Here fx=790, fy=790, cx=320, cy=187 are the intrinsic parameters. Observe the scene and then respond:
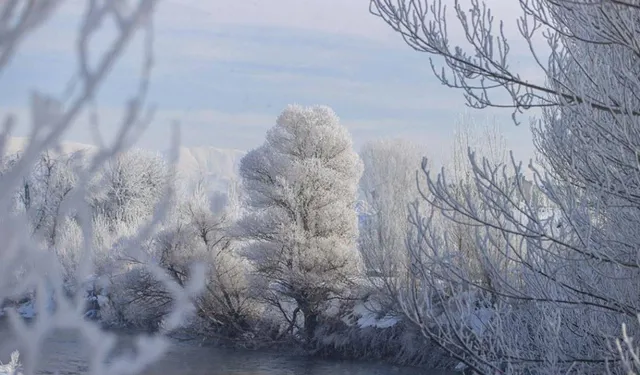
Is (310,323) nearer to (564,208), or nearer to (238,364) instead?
(238,364)

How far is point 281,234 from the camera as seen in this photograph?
60.4ft

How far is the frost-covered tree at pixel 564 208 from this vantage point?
4.20 m

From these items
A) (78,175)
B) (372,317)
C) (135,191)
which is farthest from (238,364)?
(78,175)

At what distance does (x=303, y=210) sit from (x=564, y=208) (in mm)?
14867

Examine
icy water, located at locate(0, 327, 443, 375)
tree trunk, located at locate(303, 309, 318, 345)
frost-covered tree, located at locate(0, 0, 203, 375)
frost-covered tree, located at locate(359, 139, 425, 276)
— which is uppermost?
frost-covered tree, located at locate(359, 139, 425, 276)

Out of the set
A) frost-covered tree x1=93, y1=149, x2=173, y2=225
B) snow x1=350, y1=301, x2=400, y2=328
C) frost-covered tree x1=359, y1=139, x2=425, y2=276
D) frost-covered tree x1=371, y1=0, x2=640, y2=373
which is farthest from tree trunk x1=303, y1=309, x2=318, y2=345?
frost-covered tree x1=371, y1=0, x2=640, y2=373

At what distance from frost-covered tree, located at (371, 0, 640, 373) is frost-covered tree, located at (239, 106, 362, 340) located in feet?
41.5

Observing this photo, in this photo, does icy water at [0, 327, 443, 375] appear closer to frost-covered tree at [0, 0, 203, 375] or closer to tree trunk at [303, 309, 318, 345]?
tree trunk at [303, 309, 318, 345]

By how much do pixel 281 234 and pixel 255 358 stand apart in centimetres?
333

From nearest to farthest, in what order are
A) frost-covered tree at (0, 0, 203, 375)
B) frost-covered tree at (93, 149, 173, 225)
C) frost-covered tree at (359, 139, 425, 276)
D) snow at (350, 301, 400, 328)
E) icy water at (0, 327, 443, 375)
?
frost-covered tree at (0, 0, 203, 375) → icy water at (0, 327, 443, 375) → snow at (350, 301, 400, 328) → frost-covered tree at (359, 139, 425, 276) → frost-covered tree at (93, 149, 173, 225)

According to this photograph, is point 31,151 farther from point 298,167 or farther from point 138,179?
point 138,179

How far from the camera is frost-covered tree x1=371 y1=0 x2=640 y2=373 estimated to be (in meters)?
4.20

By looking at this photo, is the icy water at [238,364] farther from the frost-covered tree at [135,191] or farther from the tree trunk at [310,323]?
the frost-covered tree at [135,191]

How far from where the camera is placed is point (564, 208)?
425 centimetres
